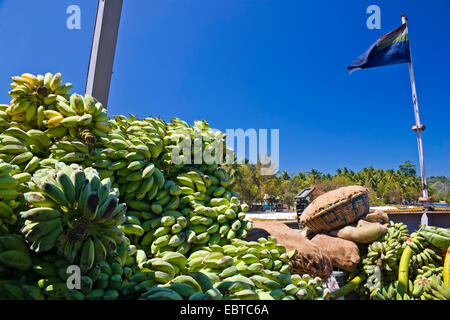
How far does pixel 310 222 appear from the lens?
133 inches

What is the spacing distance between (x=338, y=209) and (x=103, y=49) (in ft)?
10.9

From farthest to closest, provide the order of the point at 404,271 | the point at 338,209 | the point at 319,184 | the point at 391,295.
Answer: the point at 319,184 < the point at 338,209 < the point at 404,271 < the point at 391,295

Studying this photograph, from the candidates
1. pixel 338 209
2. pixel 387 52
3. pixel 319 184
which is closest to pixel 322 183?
pixel 319 184

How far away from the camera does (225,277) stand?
120 centimetres

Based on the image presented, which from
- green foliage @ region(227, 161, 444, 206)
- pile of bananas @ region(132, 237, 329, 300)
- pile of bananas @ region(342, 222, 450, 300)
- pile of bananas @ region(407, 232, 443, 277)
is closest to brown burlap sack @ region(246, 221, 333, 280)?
pile of bananas @ region(132, 237, 329, 300)

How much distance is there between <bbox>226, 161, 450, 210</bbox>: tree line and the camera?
1313 inches

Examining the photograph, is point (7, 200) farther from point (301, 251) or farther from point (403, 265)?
point (403, 265)

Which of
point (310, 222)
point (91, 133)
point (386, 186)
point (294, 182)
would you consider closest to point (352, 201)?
point (310, 222)

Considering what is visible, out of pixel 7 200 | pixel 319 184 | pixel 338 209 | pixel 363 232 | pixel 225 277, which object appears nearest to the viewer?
pixel 7 200

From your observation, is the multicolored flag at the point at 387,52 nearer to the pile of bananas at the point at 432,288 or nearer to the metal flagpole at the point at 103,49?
the pile of bananas at the point at 432,288

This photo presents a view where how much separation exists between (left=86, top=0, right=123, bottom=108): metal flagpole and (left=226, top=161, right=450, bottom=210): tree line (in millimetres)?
20246
